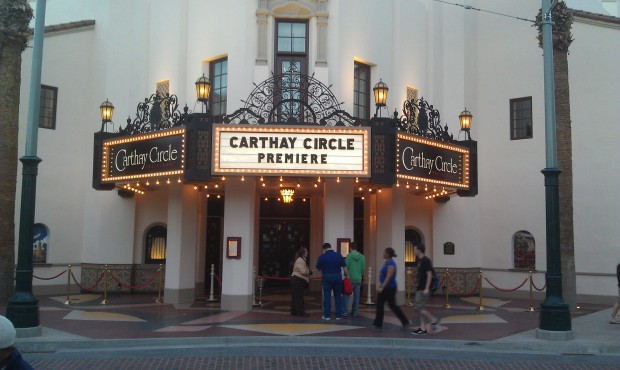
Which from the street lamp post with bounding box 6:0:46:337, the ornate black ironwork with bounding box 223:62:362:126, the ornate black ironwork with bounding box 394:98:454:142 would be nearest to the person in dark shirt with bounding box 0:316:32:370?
the street lamp post with bounding box 6:0:46:337

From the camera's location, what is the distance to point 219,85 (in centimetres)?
1898

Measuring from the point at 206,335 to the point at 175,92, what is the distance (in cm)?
949

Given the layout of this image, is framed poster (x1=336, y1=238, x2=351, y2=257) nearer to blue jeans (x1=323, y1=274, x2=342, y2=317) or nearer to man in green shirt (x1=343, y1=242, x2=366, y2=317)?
man in green shirt (x1=343, y1=242, x2=366, y2=317)

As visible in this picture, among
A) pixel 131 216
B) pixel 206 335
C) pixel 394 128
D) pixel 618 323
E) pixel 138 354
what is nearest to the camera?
pixel 138 354

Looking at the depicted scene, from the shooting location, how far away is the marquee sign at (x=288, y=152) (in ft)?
50.5

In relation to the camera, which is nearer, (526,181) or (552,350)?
(552,350)

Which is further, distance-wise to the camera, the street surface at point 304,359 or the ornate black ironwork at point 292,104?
the ornate black ironwork at point 292,104

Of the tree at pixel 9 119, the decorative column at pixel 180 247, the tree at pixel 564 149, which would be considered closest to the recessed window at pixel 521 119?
the tree at pixel 564 149

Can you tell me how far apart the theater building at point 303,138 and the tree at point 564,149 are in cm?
254

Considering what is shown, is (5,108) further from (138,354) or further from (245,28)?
(138,354)

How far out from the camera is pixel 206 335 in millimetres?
12508

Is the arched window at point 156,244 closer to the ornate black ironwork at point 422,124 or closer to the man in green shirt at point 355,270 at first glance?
the man in green shirt at point 355,270

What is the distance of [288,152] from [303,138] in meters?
0.51

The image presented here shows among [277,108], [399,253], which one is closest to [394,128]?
[277,108]
